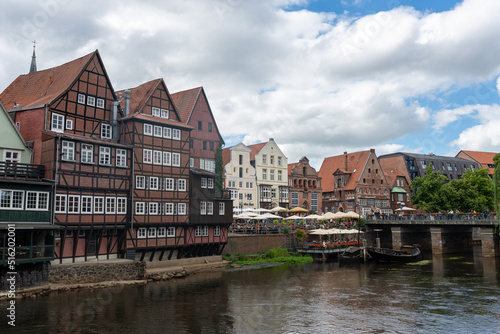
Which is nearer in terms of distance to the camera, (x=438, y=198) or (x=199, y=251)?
(x=199, y=251)

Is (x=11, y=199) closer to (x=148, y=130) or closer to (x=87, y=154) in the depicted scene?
(x=87, y=154)

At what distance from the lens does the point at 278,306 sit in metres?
28.0

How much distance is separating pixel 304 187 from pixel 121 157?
4151 centimetres

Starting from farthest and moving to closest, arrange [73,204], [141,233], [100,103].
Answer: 1. [100,103]
2. [141,233]
3. [73,204]

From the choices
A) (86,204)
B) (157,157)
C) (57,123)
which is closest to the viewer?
(86,204)

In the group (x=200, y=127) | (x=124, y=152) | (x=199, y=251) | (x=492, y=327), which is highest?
(x=200, y=127)

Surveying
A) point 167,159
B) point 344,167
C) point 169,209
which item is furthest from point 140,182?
point 344,167

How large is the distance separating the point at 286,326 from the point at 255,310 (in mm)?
4034

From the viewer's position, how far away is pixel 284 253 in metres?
53.0

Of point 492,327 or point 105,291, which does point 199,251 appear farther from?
point 492,327

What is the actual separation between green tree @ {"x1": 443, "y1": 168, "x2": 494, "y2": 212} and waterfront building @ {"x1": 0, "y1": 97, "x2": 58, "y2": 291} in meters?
60.5

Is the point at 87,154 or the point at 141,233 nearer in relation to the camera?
the point at 87,154

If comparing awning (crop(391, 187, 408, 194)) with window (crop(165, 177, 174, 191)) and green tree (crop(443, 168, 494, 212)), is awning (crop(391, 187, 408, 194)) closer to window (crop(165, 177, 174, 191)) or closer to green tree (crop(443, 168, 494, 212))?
green tree (crop(443, 168, 494, 212))

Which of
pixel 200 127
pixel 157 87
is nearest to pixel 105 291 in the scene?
pixel 157 87
